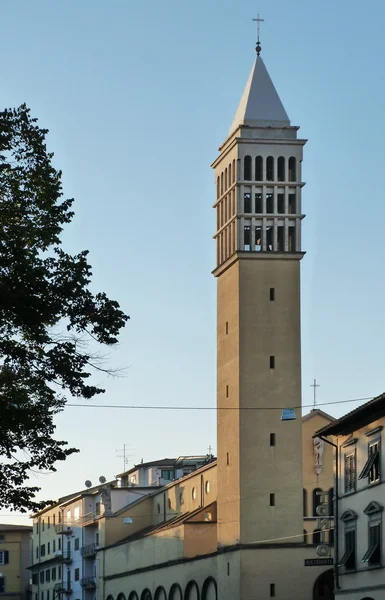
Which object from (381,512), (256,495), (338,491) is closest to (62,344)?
(381,512)

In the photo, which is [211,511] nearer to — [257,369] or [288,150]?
[257,369]

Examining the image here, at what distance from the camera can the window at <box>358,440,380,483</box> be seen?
51.5m

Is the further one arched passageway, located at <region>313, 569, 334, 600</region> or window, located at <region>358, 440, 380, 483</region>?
arched passageway, located at <region>313, 569, 334, 600</region>

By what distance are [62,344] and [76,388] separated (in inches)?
46.1

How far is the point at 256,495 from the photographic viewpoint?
7444cm

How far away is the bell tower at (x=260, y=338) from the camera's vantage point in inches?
2938

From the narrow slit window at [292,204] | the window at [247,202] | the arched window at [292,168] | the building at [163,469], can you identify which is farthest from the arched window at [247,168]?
the building at [163,469]

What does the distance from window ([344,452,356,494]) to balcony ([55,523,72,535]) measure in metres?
76.2

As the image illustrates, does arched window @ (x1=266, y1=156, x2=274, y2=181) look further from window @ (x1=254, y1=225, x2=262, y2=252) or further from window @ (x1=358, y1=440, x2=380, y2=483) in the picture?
window @ (x1=358, y1=440, x2=380, y2=483)

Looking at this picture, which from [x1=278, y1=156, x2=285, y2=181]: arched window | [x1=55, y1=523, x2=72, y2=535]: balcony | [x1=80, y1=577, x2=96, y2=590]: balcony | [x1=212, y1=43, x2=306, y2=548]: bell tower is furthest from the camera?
[x1=55, y1=523, x2=72, y2=535]: balcony

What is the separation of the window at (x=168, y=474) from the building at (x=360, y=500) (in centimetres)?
6467

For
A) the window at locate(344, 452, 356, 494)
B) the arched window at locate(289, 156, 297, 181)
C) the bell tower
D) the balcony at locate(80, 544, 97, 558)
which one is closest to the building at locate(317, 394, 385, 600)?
the window at locate(344, 452, 356, 494)

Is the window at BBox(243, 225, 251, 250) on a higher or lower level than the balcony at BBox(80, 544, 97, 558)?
higher

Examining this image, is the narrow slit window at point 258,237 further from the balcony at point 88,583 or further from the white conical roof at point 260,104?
the balcony at point 88,583
